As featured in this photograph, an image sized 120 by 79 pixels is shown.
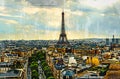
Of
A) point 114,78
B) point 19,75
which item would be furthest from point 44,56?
point 114,78

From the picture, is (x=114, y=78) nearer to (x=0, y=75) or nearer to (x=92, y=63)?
(x=0, y=75)

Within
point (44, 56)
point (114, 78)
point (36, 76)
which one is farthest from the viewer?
point (44, 56)

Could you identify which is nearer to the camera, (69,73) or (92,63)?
(69,73)

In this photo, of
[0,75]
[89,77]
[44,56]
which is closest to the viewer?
[89,77]

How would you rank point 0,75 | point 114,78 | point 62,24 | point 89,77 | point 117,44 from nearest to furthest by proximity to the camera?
point 114,78 < point 89,77 < point 0,75 < point 62,24 < point 117,44

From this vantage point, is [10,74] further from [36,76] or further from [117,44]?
[117,44]

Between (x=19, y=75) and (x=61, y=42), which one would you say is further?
(x=61, y=42)

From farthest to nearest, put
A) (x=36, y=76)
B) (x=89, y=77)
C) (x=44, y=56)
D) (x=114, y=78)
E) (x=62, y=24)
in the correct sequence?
(x=62, y=24)
(x=44, y=56)
(x=36, y=76)
(x=89, y=77)
(x=114, y=78)

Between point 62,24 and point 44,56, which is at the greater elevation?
point 62,24

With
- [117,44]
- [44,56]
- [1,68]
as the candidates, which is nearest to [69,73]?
[1,68]
